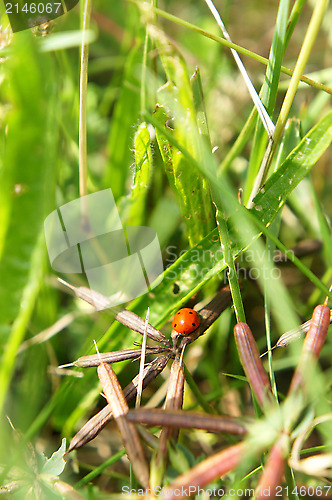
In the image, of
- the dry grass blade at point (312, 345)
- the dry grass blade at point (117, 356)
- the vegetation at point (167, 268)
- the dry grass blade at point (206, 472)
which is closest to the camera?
the dry grass blade at point (206, 472)

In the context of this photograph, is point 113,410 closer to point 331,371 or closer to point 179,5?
point 331,371

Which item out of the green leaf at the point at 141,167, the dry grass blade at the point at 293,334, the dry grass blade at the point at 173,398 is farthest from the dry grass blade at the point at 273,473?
the green leaf at the point at 141,167

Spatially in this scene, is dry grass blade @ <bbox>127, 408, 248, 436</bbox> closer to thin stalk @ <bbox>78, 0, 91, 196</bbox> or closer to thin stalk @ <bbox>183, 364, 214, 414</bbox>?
thin stalk @ <bbox>183, 364, 214, 414</bbox>

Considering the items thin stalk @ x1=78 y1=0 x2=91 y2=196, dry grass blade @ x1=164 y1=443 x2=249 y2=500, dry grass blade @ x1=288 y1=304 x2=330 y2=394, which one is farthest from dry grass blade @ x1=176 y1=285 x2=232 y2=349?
thin stalk @ x1=78 y1=0 x2=91 y2=196

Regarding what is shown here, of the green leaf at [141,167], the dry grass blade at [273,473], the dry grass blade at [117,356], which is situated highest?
the green leaf at [141,167]

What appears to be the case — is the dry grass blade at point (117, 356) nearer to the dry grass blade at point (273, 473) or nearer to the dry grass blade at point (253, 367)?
the dry grass blade at point (253, 367)

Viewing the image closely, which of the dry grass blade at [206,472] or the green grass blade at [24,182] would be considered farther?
the green grass blade at [24,182]
